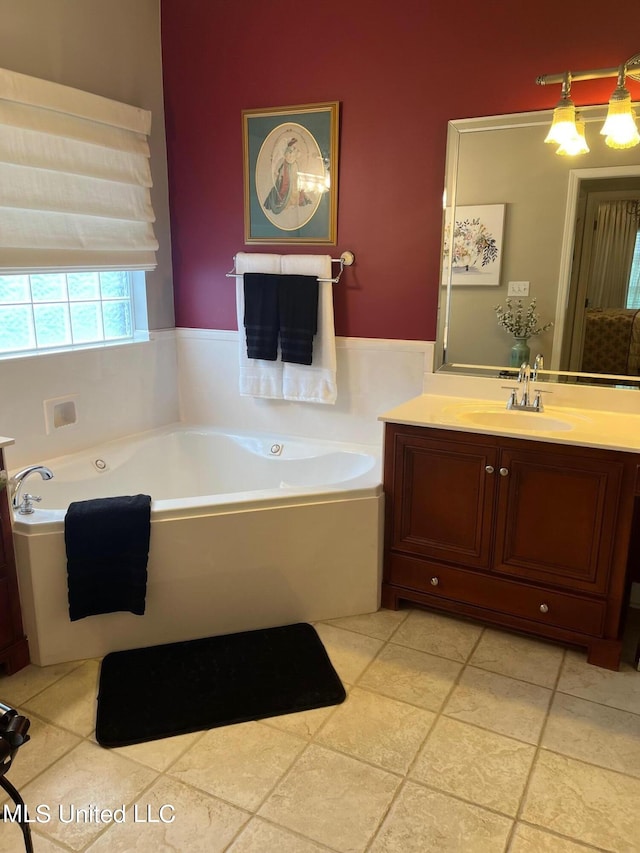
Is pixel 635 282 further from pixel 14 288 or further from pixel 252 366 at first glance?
pixel 14 288

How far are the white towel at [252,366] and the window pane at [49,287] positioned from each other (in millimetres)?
818

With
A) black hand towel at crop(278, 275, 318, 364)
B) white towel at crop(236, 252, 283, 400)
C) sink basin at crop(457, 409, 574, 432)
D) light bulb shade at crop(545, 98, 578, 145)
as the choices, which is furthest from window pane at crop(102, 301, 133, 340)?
light bulb shade at crop(545, 98, 578, 145)

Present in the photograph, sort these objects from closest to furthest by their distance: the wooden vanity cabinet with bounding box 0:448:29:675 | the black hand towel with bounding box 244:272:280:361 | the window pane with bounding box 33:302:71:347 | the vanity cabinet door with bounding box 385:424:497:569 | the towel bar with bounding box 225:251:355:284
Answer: the wooden vanity cabinet with bounding box 0:448:29:675
the vanity cabinet door with bounding box 385:424:497:569
the window pane with bounding box 33:302:71:347
the towel bar with bounding box 225:251:355:284
the black hand towel with bounding box 244:272:280:361

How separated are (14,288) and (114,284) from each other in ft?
1.94

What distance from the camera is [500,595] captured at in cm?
247

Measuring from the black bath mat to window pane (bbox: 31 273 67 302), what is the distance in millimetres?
1588

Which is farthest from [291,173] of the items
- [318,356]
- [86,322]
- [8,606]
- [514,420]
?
[8,606]

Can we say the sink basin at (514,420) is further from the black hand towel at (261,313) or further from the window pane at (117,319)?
the window pane at (117,319)

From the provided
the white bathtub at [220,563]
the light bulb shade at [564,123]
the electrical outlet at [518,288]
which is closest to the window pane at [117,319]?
the white bathtub at [220,563]

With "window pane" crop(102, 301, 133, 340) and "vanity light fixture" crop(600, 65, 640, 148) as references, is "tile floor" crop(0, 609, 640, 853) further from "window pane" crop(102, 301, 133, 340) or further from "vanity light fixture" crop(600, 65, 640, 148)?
"vanity light fixture" crop(600, 65, 640, 148)

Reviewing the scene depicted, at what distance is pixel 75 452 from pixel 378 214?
178cm

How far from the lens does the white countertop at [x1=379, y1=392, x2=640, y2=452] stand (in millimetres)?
2234

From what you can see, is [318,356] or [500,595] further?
[318,356]

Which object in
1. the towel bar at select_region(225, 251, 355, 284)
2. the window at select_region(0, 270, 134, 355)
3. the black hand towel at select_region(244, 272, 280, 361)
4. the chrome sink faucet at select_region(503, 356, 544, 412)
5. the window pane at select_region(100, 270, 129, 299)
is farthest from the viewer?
the window pane at select_region(100, 270, 129, 299)
